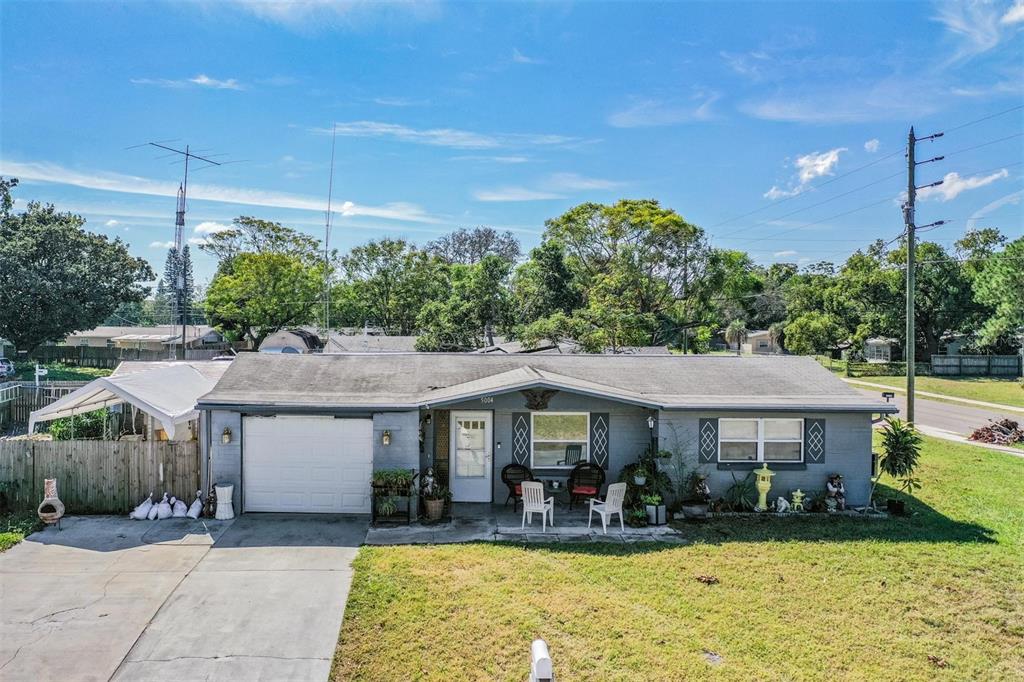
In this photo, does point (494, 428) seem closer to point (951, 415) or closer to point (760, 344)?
point (951, 415)

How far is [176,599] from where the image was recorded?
303 inches

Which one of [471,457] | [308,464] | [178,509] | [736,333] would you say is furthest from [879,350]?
[178,509]

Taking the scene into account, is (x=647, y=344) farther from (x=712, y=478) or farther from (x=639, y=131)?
(x=712, y=478)

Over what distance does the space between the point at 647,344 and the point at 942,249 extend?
104ft

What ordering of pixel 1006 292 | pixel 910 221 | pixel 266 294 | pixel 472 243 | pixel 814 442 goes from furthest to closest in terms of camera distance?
pixel 472 243 → pixel 266 294 → pixel 1006 292 → pixel 910 221 → pixel 814 442

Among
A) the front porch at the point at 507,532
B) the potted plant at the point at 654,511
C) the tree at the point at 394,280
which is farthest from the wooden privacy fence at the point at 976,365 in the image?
the front porch at the point at 507,532

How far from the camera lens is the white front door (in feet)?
39.3

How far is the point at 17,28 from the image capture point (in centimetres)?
1156

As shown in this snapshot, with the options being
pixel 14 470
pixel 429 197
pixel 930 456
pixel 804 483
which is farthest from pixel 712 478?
pixel 429 197

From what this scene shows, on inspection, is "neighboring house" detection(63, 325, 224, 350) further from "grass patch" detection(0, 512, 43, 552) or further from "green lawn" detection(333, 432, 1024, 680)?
"green lawn" detection(333, 432, 1024, 680)

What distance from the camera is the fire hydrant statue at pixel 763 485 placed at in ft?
37.1

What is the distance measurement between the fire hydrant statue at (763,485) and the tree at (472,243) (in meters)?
66.0

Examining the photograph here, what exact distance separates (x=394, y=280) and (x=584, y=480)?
40.4 metres

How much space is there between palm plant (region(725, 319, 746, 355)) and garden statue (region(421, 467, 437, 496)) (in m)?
53.7
